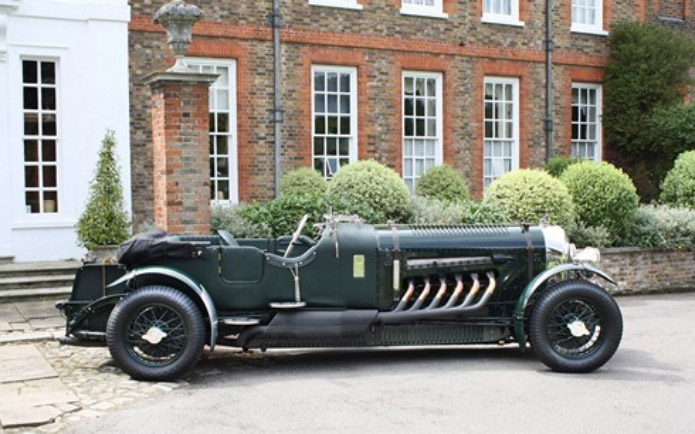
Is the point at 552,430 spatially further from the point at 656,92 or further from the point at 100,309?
the point at 656,92

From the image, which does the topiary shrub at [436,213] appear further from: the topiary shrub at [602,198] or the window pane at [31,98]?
the window pane at [31,98]

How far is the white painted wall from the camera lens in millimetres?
12938

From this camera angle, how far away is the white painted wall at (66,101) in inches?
509

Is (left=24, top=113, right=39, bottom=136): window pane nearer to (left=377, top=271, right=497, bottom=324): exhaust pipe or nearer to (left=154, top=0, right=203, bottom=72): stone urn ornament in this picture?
(left=154, top=0, right=203, bottom=72): stone urn ornament

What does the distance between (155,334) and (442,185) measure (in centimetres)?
989

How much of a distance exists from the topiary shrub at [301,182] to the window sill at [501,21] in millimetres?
5603

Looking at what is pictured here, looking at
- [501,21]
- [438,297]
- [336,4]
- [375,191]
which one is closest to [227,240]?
[438,297]

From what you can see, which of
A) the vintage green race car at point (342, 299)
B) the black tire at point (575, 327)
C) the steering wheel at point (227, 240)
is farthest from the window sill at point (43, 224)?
the black tire at point (575, 327)

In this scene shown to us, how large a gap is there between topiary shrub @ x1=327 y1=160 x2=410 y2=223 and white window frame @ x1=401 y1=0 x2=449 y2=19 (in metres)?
4.85

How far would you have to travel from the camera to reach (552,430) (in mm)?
5992

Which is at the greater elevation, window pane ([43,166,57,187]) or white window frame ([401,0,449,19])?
white window frame ([401,0,449,19])

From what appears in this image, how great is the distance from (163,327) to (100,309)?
0.66 m

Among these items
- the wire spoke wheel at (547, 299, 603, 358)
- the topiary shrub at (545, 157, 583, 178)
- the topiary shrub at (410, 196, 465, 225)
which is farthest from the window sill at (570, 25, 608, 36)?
the wire spoke wheel at (547, 299, 603, 358)

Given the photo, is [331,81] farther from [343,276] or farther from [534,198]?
[343,276]
